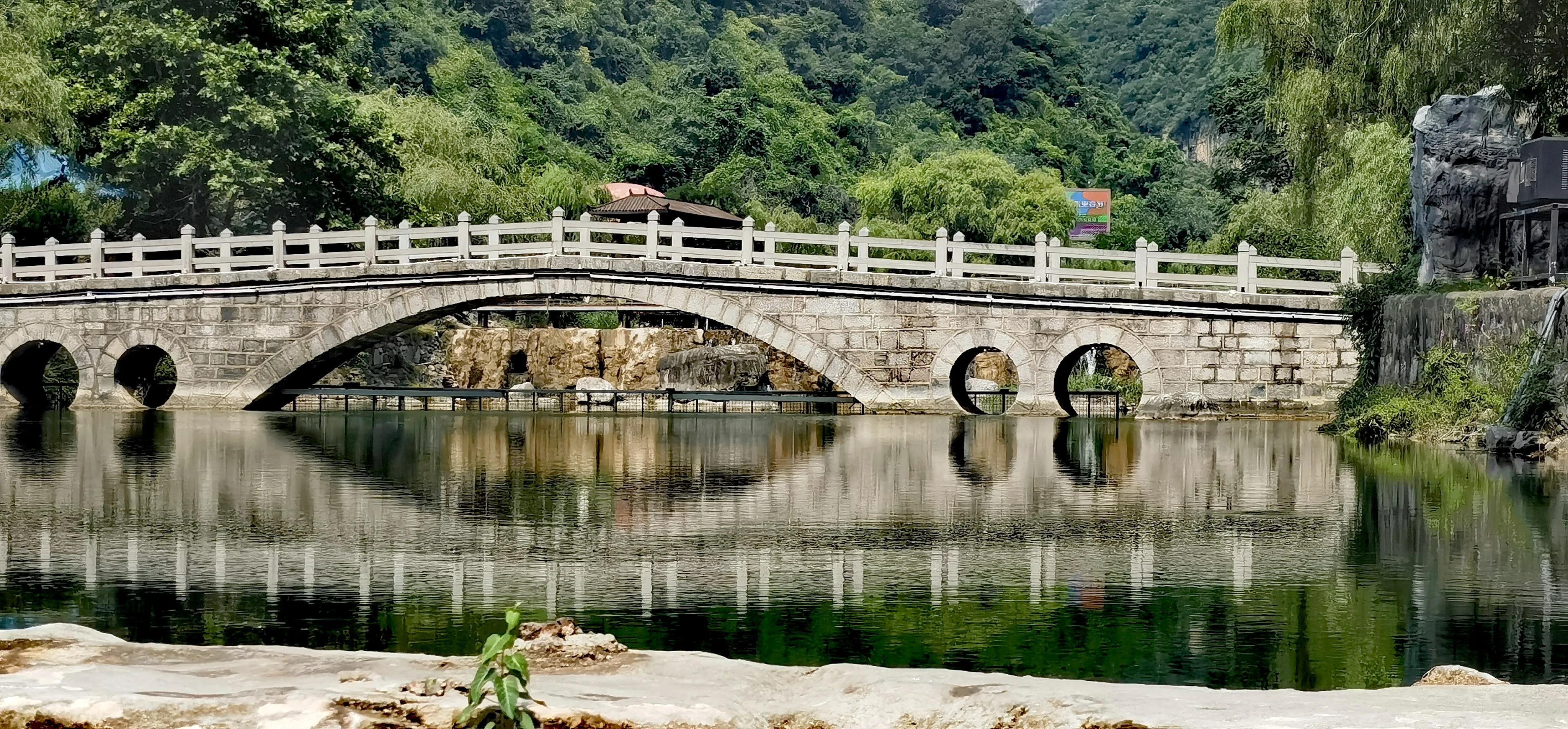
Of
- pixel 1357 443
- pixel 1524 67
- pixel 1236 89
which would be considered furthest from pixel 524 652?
pixel 1236 89

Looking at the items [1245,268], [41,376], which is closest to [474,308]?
[41,376]

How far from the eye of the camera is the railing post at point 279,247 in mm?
28391

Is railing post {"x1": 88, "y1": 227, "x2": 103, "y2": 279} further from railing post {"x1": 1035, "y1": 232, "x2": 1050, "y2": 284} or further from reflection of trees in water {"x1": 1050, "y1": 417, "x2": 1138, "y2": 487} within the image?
reflection of trees in water {"x1": 1050, "y1": 417, "x2": 1138, "y2": 487}

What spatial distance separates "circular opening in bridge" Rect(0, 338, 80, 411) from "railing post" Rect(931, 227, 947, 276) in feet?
45.7

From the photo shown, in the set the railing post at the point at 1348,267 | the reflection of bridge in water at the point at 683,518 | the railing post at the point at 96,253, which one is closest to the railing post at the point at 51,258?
the railing post at the point at 96,253

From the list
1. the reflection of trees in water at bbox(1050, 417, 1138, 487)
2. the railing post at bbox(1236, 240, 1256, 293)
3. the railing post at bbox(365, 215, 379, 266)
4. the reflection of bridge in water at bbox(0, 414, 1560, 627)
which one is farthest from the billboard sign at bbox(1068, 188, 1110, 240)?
the reflection of bridge in water at bbox(0, 414, 1560, 627)

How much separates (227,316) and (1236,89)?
75.4ft

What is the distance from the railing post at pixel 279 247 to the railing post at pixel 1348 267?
15584mm

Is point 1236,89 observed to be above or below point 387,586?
above

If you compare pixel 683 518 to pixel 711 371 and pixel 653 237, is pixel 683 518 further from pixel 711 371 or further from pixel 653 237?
pixel 711 371

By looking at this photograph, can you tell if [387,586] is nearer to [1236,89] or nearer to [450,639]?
[450,639]

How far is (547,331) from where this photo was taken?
3656 cm

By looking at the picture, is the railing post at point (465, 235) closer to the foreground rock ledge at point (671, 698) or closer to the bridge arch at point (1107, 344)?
the bridge arch at point (1107, 344)

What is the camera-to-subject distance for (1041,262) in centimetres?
2641
